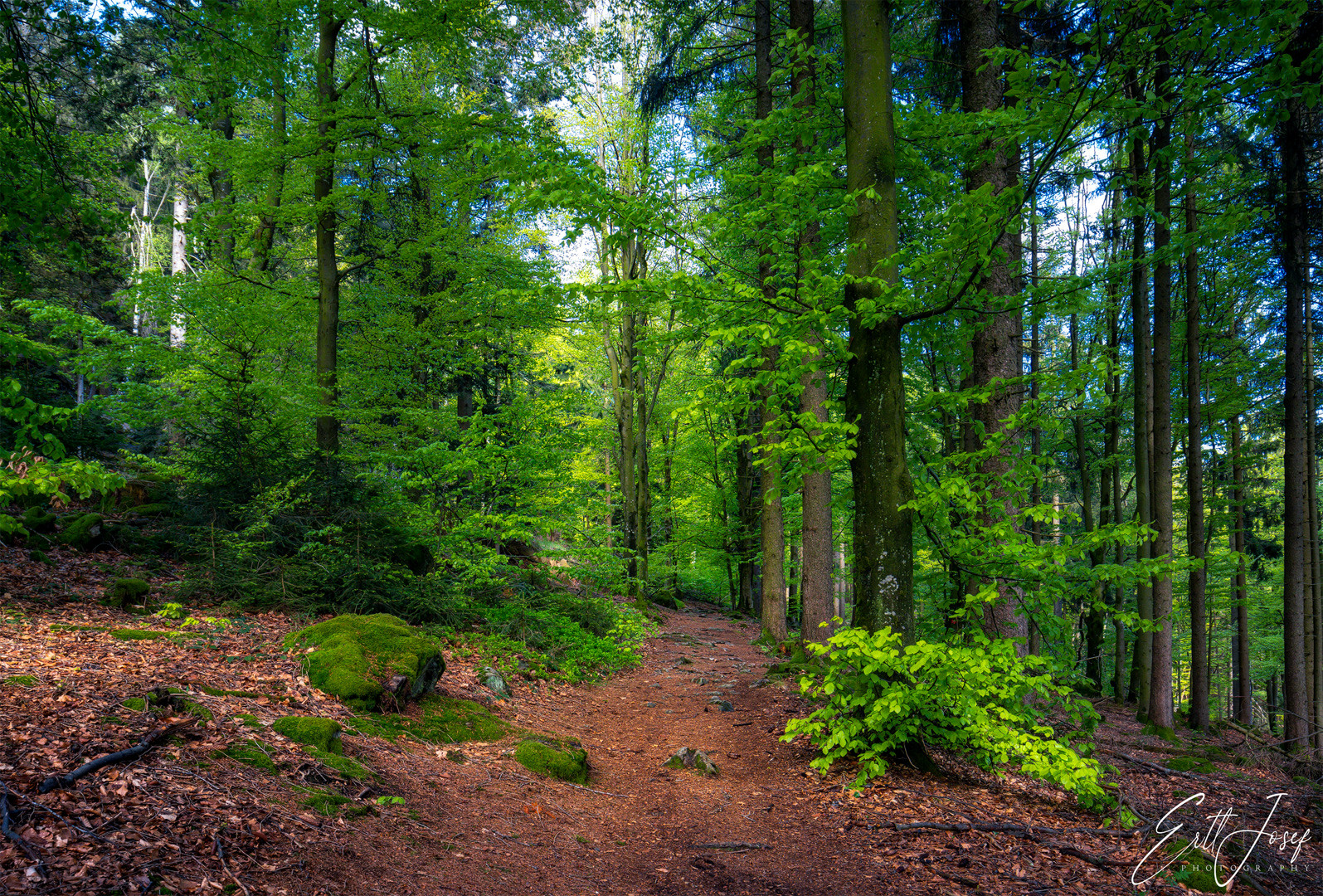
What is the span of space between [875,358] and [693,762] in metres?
4.25

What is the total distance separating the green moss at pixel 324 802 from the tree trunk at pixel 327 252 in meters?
7.10

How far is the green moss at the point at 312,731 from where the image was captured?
4465 millimetres

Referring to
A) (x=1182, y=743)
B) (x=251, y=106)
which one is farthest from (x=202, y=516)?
(x=1182, y=743)

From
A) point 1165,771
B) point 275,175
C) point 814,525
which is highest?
point 275,175

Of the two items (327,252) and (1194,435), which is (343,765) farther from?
(1194,435)

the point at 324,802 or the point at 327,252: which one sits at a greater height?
the point at 327,252

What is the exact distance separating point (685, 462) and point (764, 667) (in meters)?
11.9

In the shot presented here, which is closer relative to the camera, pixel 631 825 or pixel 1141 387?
pixel 631 825

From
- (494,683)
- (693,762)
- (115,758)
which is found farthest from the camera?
(494,683)

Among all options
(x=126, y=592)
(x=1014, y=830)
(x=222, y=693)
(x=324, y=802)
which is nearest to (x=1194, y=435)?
(x=1014, y=830)

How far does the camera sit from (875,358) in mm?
5383

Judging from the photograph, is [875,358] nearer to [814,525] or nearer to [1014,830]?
[1014,830]

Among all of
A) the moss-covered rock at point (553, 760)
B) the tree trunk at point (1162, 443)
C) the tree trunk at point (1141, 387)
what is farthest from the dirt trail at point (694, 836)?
the tree trunk at point (1141, 387)

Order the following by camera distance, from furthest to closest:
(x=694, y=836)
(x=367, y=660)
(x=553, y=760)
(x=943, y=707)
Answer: (x=367, y=660), (x=553, y=760), (x=943, y=707), (x=694, y=836)
